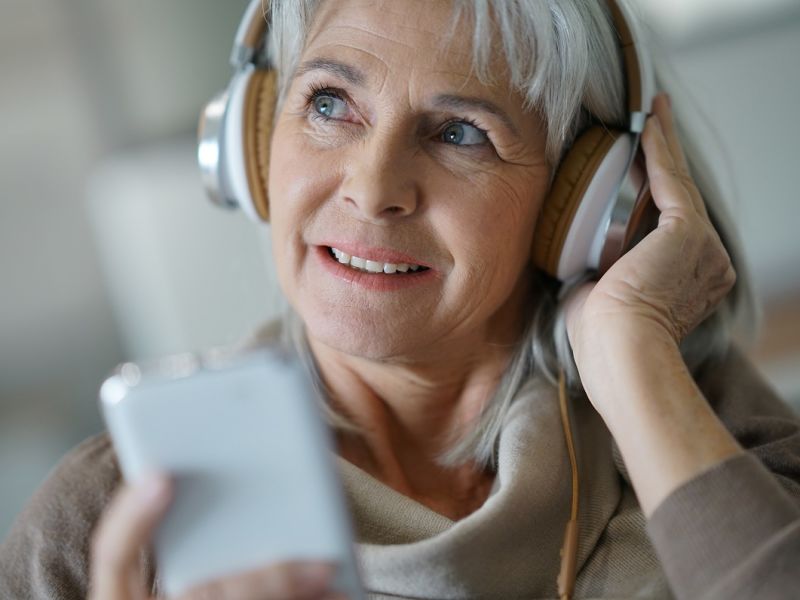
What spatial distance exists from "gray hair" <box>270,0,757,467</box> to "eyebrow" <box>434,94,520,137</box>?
3cm

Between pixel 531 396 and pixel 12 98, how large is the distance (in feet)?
6.43

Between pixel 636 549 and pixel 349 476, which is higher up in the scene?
pixel 349 476

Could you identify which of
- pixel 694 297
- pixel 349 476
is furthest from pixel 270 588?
pixel 694 297

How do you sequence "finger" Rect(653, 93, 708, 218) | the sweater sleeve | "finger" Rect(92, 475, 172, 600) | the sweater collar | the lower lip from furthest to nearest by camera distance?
"finger" Rect(653, 93, 708, 218) < the lower lip < the sweater collar < the sweater sleeve < "finger" Rect(92, 475, 172, 600)

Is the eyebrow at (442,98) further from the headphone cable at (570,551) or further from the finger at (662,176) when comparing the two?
the headphone cable at (570,551)

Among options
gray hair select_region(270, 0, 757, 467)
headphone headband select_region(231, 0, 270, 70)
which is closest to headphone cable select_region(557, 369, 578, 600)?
gray hair select_region(270, 0, 757, 467)

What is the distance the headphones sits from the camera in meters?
1.19

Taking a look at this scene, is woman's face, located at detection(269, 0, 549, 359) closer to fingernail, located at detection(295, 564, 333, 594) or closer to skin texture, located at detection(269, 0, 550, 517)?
skin texture, located at detection(269, 0, 550, 517)

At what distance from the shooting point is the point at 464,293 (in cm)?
118

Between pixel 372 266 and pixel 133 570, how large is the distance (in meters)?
0.52

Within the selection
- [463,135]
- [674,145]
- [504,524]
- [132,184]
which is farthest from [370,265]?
[132,184]

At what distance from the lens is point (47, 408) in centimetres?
274

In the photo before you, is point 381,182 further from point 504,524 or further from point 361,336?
point 504,524

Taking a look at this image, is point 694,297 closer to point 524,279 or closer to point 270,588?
point 524,279
